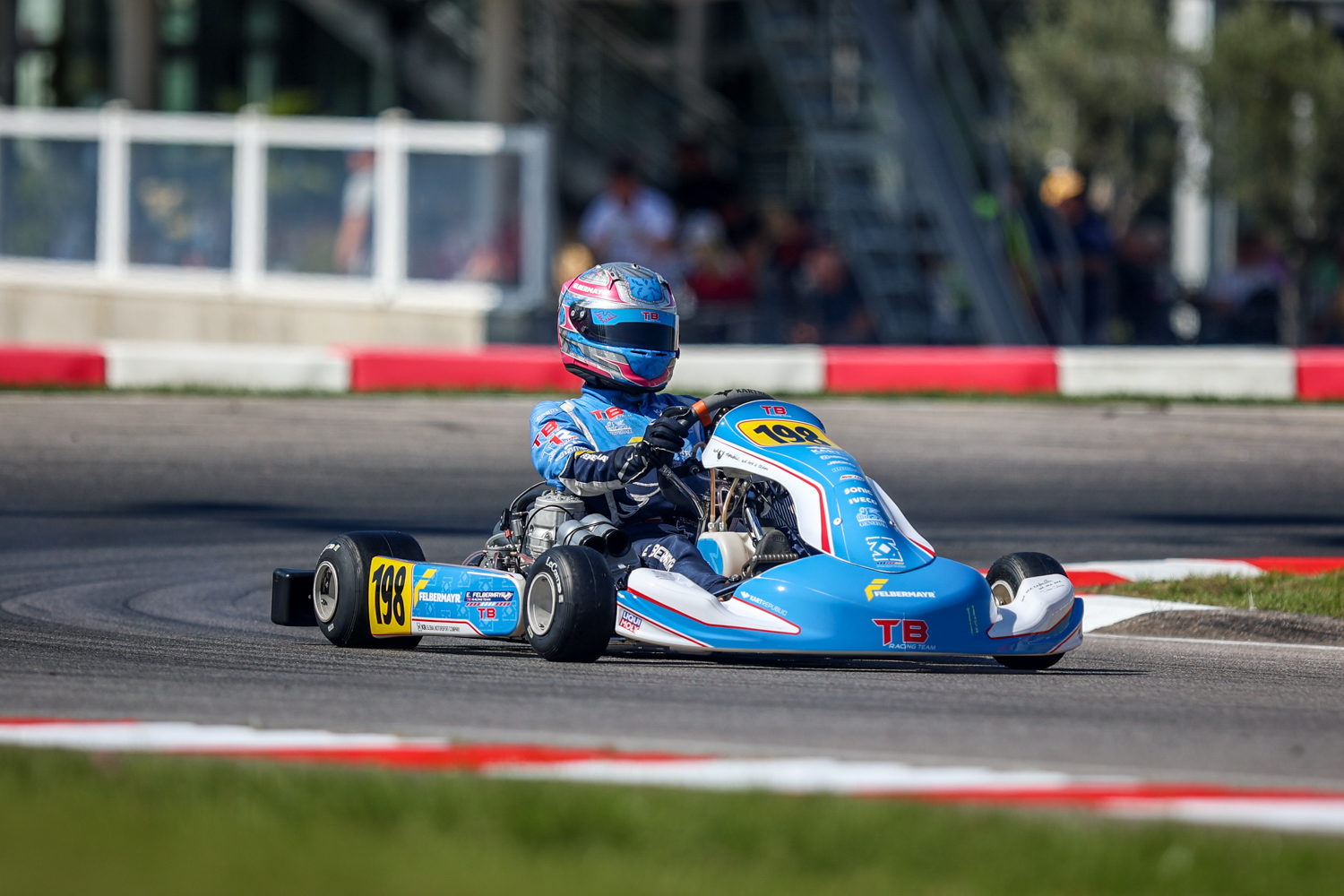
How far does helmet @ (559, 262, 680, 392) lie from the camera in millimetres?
6746

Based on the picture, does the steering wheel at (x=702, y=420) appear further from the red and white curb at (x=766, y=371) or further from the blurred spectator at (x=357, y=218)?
the blurred spectator at (x=357, y=218)

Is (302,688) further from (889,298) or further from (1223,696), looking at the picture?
(889,298)

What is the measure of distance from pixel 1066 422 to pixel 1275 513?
8.17 feet

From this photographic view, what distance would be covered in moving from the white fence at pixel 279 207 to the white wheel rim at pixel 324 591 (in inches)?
370

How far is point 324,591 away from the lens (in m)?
6.83

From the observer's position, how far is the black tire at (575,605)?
581 cm

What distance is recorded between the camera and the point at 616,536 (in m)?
6.40

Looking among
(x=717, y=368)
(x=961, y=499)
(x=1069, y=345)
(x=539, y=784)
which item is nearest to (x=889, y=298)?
(x=1069, y=345)

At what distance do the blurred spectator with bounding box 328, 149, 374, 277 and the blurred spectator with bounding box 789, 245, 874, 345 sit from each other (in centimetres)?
350

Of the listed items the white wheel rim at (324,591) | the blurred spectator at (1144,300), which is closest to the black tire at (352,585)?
the white wheel rim at (324,591)

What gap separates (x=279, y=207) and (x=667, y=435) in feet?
37.5

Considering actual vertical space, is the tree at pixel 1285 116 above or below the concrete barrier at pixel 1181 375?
above

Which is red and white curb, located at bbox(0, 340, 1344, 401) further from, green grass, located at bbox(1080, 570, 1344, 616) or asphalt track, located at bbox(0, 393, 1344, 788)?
green grass, located at bbox(1080, 570, 1344, 616)

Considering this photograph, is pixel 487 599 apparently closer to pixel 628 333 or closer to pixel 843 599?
pixel 628 333
